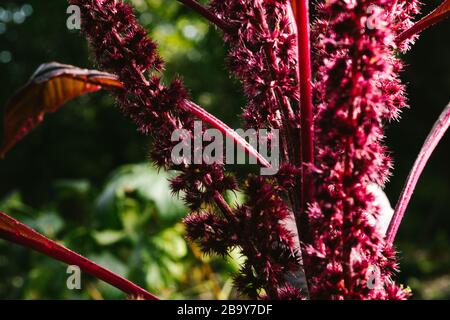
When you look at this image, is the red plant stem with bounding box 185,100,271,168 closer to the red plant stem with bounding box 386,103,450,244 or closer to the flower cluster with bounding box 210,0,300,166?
the flower cluster with bounding box 210,0,300,166

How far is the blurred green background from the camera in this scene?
8.53ft

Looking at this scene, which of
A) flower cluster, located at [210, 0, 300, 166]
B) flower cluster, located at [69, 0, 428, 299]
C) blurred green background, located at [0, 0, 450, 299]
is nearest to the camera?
flower cluster, located at [69, 0, 428, 299]

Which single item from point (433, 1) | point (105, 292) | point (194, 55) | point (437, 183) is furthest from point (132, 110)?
point (194, 55)

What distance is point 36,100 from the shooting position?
583 millimetres

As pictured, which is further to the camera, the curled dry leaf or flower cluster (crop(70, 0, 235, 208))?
flower cluster (crop(70, 0, 235, 208))

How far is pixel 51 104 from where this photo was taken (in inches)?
23.1

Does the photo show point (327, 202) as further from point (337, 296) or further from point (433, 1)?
point (433, 1)

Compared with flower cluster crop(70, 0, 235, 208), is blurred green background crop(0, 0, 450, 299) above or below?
above

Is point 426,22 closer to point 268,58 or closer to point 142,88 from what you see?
point 268,58

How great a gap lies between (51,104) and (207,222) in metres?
0.24

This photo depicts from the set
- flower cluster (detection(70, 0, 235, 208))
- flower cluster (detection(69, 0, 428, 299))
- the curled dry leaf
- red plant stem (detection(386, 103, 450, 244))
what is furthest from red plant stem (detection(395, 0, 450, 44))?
the curled dry leaf

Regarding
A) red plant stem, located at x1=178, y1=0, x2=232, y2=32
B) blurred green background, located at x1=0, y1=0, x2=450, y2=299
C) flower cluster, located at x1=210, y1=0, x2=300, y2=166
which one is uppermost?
blurred green background, located at x1=0, y1=0, x2=450, y2=299

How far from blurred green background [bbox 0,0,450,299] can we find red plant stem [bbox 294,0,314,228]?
18cm

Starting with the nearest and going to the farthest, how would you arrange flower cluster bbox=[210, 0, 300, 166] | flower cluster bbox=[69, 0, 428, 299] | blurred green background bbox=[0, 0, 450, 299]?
flower cluster bbox=[69, 0, 428, 299] < flower cluster bbox=[210, 0, 300, 166] < blurred green background bbox=[0, 0, 450, 299]
